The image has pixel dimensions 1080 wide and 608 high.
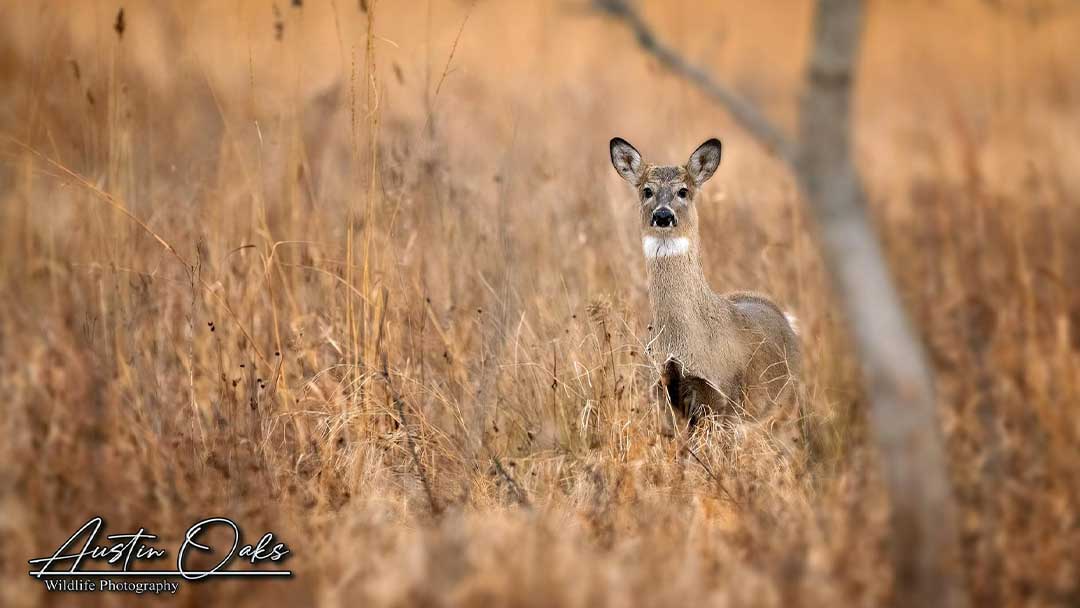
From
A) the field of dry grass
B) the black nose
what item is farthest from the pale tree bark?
the black nose

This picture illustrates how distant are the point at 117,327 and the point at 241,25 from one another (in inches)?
69.5

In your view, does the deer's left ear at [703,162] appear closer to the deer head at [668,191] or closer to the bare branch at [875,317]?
the deer head at [668,191]

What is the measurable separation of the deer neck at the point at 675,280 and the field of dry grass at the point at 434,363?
9.1 inches

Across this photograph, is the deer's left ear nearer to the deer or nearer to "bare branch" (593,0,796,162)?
the deer

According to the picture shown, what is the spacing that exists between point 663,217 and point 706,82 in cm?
280

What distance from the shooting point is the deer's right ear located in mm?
6848

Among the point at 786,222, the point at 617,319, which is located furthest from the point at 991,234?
the point at 617,319

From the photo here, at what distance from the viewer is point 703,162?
22.3 feet

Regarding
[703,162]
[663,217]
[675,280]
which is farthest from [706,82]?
[703,162]

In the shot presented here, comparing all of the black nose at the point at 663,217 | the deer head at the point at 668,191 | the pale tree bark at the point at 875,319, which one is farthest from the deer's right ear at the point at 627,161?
the pale tree bark at the point at 875,319

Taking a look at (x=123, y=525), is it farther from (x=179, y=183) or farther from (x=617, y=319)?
(x=179, y=183)

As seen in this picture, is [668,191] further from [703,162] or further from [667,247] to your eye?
[703,162]

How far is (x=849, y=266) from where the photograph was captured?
125 inches

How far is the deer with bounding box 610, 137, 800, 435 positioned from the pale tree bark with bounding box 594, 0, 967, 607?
2.40 m
